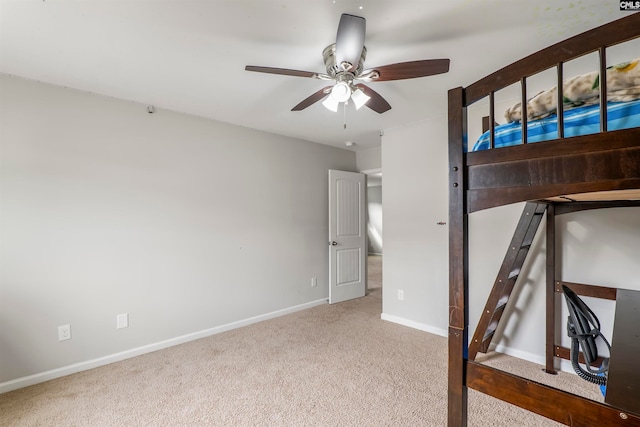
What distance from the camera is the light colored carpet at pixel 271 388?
6.13 ft

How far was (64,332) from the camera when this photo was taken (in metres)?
2.42

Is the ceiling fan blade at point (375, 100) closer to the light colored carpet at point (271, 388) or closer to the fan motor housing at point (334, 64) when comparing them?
the fan motor housing at point (334, 64)

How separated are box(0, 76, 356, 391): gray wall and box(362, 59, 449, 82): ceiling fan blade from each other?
215 centimetres

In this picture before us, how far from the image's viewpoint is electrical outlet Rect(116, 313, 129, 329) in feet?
8.77

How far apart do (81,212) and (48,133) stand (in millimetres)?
651

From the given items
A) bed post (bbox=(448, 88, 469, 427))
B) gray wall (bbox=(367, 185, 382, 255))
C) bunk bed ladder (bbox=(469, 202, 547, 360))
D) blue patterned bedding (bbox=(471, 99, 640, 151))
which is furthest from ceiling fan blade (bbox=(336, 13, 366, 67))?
gray wall (bbox=(367, 185, 382, 255))

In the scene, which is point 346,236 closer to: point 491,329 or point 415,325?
point 415,325

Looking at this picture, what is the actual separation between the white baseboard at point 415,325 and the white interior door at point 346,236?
33.1 inches

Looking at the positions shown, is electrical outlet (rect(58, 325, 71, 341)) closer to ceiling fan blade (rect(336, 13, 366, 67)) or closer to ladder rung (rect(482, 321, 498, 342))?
ceiling fan blade (rect(336, 13, 366, 67))

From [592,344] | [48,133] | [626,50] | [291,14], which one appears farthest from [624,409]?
[48,133]

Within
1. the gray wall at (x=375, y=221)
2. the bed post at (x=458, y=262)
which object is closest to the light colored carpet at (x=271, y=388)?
the bed post at (x=458, y=262)

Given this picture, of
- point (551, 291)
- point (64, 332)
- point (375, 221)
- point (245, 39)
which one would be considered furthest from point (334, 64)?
point (375, 221)

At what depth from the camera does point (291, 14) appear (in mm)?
1565

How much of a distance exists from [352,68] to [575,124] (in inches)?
41.7
